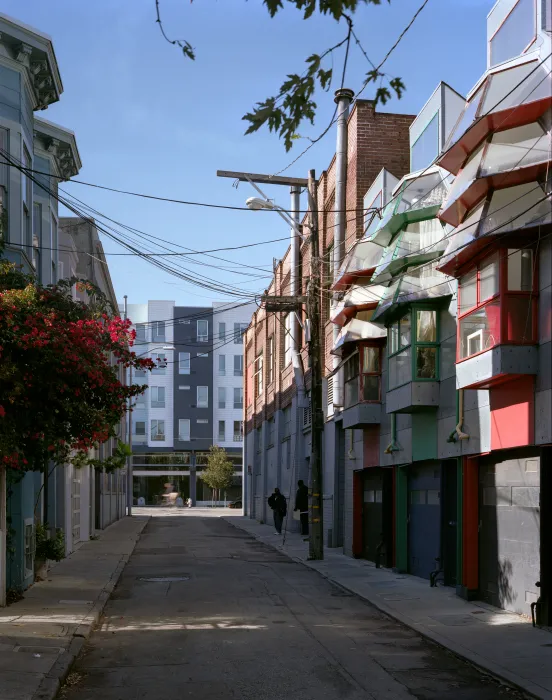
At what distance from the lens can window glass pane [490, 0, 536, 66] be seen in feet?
44.4

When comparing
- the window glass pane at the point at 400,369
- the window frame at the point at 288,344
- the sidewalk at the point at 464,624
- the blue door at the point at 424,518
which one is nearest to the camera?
the sidewalk at the point at 464,624

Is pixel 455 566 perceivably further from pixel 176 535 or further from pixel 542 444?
pixel 176 535

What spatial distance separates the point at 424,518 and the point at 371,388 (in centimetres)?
435

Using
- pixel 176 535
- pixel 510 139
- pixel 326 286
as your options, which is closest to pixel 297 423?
pixel 176 535

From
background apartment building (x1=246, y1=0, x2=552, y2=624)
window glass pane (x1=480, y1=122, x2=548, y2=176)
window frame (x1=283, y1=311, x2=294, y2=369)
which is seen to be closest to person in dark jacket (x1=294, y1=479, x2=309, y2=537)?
background apartment building (x1=246, y1=0, x2=552, y2=624)

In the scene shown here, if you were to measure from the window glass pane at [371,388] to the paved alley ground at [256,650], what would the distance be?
200 inches

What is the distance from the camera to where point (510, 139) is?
13.3 m

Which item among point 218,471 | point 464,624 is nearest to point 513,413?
point 464,624

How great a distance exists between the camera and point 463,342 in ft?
49.3

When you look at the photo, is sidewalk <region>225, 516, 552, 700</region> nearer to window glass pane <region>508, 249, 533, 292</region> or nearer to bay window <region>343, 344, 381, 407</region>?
bay window <region>343, 344, 381, 407</region>

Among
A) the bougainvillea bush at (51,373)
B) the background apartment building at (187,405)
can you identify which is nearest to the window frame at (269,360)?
the bougainvillea bush at (51,373)

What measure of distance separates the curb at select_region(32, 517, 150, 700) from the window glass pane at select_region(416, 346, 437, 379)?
7.27m

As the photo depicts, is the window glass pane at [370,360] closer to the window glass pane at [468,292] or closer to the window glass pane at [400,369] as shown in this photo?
the window glass pane at [400,369]

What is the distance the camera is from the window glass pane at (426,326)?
18.3 meters
